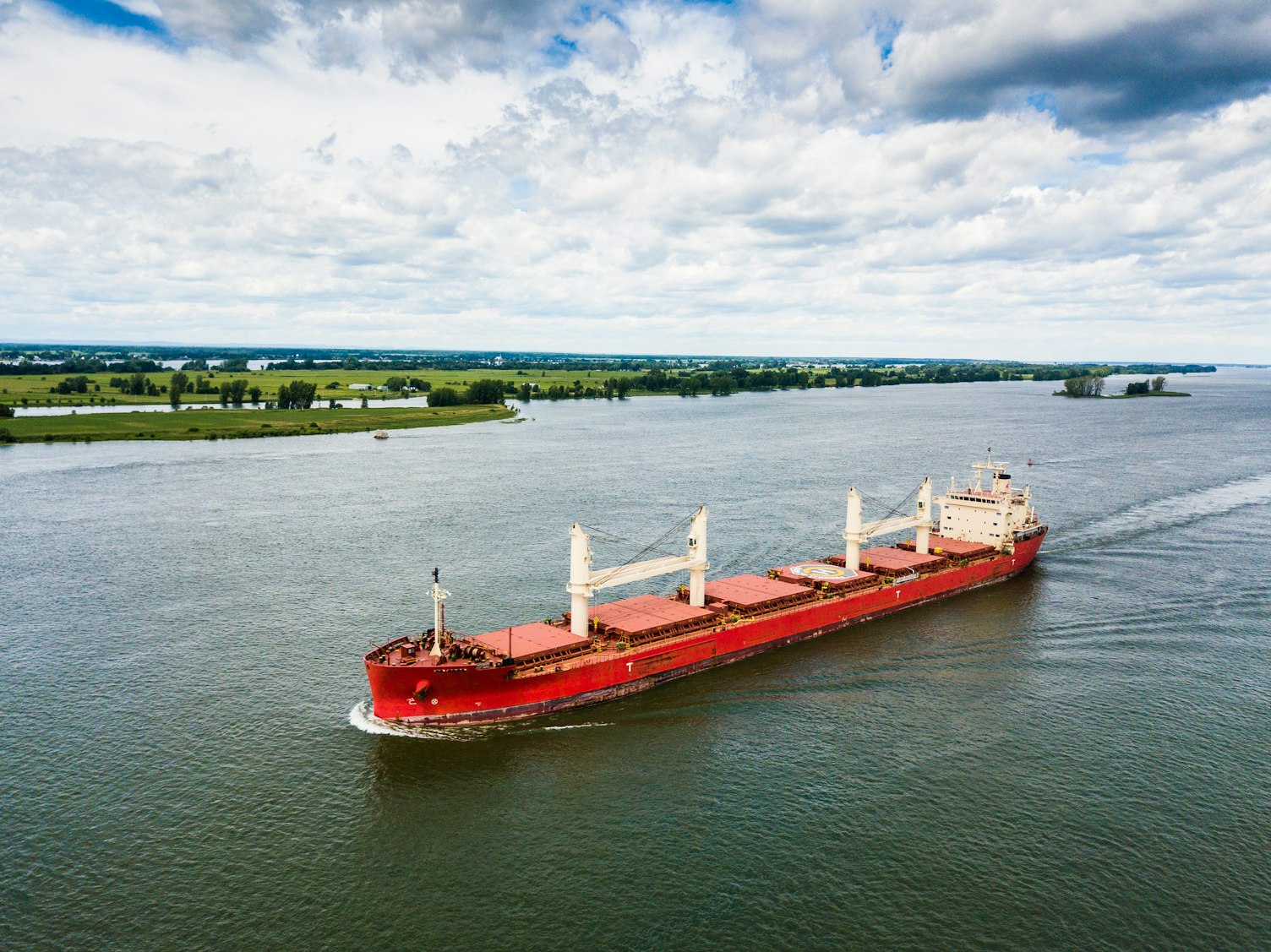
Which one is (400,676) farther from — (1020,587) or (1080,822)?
(1020,587)

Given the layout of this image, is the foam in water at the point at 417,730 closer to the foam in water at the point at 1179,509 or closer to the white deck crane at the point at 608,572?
the white deck crane at the point at 608,572

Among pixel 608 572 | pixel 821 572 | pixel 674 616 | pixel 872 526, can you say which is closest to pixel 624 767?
pixel 608 572

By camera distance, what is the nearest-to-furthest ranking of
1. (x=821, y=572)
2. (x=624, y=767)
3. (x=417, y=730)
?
1. (x=624, y=767)
2. (x=417, y=730)
3. (x=821, y=572)

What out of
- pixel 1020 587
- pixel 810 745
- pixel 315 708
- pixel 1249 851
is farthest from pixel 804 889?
pixel 1020 587

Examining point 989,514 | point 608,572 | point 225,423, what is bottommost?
point 989,514

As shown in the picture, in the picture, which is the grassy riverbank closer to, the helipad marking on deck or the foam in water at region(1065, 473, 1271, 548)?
the helipad marking on deck

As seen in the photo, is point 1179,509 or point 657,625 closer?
point 657,625

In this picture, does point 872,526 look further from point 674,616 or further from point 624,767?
point 624,767

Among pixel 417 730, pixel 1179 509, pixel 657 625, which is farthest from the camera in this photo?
pixel 1179 509
